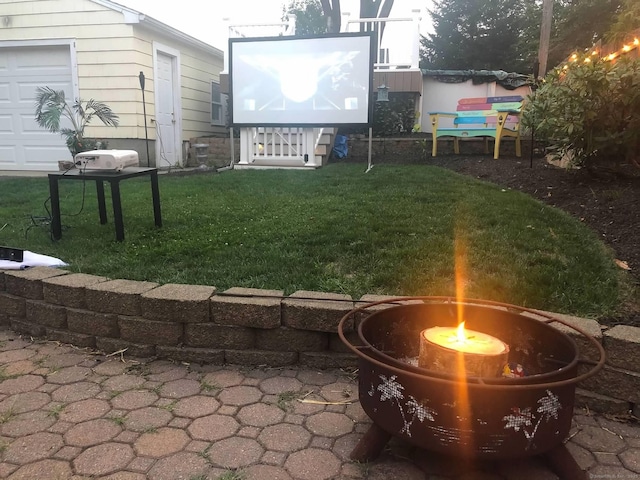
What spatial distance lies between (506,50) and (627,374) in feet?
81.5

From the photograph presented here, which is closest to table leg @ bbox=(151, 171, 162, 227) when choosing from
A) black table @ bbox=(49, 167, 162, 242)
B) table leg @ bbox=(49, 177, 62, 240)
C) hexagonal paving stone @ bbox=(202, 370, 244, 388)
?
black table @ bbox=(49, 167, 162, 242)

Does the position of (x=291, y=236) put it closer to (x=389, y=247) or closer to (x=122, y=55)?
(x=389, y=247)

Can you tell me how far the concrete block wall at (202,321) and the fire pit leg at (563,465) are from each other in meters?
0.67

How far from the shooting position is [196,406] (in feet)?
6.56

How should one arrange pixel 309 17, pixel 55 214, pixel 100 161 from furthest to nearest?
pixel 309 17 < pixel 55 214 < pixel 100 161

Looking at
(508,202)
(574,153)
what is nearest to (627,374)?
(508,202)

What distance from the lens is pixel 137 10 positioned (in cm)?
823

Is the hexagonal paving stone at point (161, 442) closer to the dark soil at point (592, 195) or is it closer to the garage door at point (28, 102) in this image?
the dark soil at point (592, 195)

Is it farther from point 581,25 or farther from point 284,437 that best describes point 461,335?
point 581,25

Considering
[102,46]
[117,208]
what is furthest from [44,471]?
[102,46]

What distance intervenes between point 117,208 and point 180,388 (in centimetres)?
175

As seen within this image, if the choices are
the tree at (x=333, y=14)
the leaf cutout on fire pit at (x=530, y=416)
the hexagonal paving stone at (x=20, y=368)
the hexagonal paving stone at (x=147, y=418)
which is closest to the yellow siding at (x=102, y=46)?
the tree at (x=333, y=14)

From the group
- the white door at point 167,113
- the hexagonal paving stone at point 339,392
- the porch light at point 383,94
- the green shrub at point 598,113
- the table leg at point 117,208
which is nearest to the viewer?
the hexagonal paving stone at point 339,392

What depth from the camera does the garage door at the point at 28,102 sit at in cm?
880
